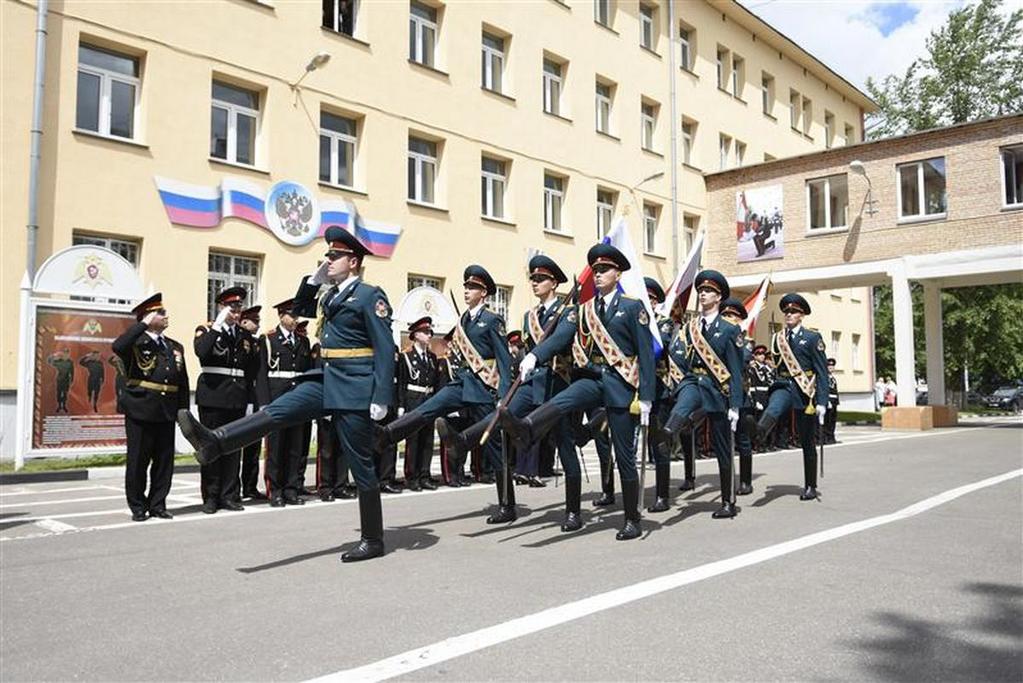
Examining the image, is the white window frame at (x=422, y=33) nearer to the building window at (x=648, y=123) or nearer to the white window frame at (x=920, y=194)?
the building window at (x=648, y=123)

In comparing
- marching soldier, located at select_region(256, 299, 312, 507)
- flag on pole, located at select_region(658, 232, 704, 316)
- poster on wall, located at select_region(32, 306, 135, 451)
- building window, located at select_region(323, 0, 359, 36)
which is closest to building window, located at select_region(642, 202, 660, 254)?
building window, located at select_region(323, 0, 359, 36)

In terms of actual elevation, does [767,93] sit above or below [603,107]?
above

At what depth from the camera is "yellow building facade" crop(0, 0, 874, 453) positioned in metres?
14.5

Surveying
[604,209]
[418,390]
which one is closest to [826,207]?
[604,209]

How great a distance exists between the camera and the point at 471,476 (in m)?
11.5

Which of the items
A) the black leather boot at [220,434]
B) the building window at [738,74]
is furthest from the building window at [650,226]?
the black leather boot at [220,434]

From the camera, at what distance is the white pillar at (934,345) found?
2631 cm

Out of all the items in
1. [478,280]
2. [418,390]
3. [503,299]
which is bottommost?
[418,390]

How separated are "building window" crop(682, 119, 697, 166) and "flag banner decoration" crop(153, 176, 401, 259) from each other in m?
14.5

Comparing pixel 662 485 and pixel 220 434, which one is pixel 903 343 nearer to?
pixel 662 485

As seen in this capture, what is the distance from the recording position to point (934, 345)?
26719mm

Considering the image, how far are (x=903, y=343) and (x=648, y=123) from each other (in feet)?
35.1

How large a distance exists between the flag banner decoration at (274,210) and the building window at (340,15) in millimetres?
3901

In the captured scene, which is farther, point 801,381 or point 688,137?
point 688,137
